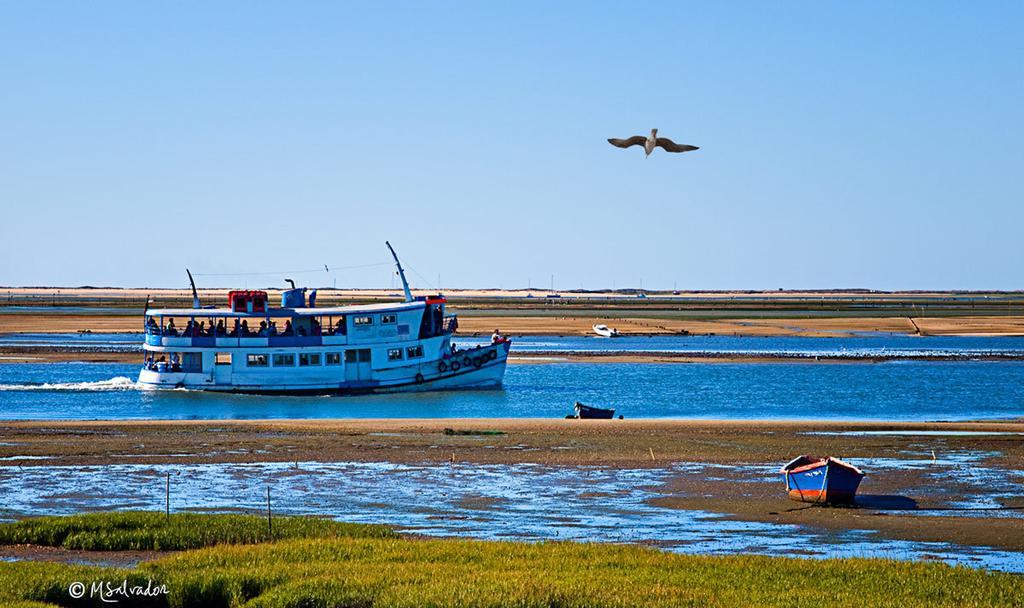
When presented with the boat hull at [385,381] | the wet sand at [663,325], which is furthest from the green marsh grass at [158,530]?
the wet sand at [663,325]

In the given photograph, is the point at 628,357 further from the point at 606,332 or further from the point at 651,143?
the point at 651,143

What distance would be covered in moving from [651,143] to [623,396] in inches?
1649

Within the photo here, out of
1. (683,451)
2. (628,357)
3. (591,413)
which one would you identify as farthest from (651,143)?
(628,357)

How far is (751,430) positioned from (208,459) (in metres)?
18.6

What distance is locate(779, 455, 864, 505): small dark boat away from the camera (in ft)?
104

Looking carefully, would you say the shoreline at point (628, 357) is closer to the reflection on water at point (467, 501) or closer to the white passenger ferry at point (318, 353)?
the white passenger ferry at point (318, 353)

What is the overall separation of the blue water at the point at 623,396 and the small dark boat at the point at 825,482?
75.8ft

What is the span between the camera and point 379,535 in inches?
1077

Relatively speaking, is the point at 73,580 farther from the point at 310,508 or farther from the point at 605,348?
the point at 605,348

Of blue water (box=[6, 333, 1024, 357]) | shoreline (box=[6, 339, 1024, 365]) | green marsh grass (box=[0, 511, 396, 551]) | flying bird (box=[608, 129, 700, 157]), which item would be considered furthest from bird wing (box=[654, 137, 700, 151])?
blue water (box=[6, 333, 1024, 357])

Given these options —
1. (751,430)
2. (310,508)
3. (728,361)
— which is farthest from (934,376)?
(310,508)

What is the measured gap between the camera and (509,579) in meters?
22.2

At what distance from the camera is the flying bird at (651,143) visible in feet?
79.3

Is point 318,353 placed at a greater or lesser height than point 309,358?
greater
